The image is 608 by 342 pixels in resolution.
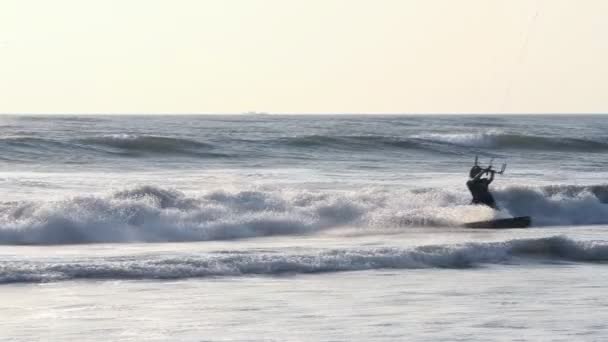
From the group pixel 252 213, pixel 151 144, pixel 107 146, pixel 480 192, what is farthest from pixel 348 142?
pixel 252 213

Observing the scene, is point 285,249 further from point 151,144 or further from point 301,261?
point 151,144

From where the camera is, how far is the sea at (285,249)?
1305 cm

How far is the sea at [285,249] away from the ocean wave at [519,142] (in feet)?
33.0

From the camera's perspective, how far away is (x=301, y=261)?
17359 mm

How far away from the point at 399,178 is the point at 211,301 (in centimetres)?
2025

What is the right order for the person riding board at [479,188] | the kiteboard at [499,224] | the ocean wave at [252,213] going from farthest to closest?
1. the person riding board at [479,188]
2. the kiteboard at [499,224]
3. the ocean wave at [252,213]

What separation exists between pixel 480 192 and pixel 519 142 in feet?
96.3

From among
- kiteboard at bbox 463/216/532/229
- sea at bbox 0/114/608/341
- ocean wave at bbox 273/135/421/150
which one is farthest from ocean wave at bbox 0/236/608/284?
ocean wave at bbox 273/135/421/150

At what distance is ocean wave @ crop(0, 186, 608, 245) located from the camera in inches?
887

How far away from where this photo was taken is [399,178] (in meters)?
34.2

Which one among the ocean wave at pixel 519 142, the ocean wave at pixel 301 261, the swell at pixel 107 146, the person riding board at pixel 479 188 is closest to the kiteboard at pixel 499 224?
the person riding board at pixel 479 188

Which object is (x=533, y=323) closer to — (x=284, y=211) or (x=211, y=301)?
(x=211, y=301)

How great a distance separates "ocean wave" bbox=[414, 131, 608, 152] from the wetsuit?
24847mm

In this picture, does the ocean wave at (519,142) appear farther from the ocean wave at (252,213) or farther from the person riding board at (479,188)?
the person riding board at (479,188)
